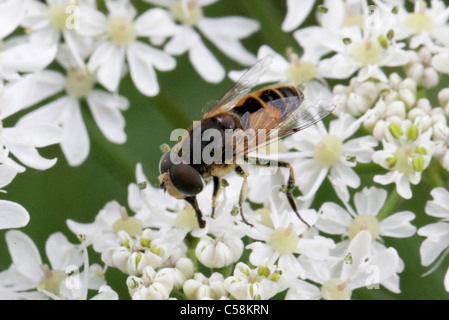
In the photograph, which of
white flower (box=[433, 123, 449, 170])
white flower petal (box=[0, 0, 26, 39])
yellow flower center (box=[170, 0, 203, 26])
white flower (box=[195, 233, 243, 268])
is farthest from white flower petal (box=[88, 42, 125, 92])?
white flower (box=[433, 123, 449, 170])

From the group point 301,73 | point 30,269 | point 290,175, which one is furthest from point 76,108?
point 290,175

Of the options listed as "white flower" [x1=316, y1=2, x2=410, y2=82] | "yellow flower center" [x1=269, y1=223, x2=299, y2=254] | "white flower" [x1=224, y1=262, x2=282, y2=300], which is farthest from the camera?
"white flower" [x1=316, y1=2, x2=410, y2=82]

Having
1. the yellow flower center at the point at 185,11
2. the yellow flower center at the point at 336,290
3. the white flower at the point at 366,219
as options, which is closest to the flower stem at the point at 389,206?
the white flower at the point at 366,219

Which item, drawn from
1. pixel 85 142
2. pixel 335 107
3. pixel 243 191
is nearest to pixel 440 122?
pixel 335 107

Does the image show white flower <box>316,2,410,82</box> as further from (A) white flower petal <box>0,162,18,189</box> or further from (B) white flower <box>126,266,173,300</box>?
(A) white flower petal <box>0,162,18,189</box>

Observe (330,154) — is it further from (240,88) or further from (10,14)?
(10,14)

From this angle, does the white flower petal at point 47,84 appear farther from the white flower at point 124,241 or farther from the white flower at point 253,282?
the white flower at point 253,282
